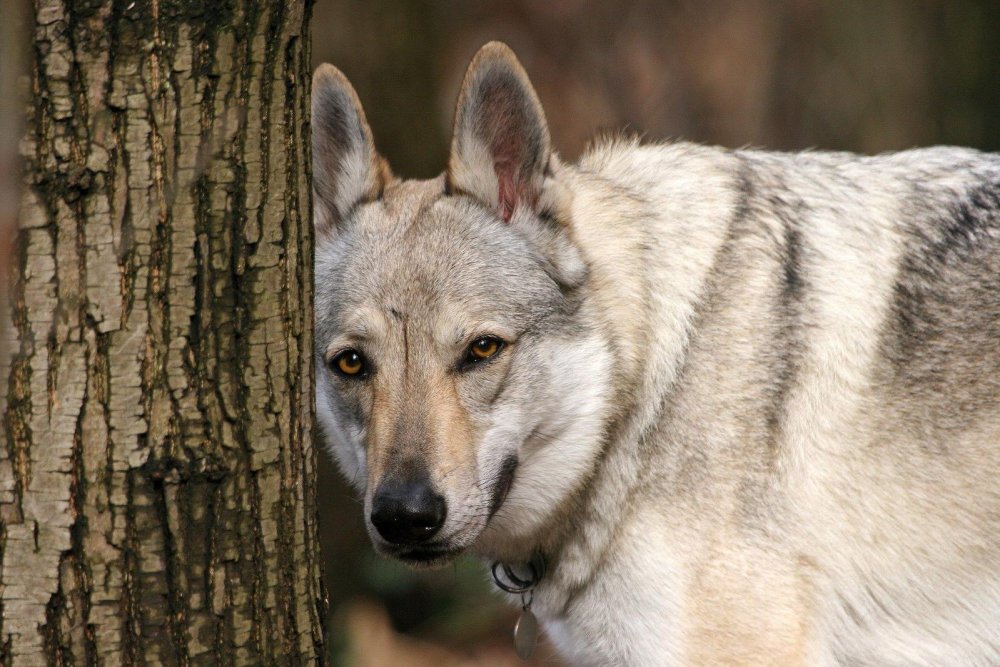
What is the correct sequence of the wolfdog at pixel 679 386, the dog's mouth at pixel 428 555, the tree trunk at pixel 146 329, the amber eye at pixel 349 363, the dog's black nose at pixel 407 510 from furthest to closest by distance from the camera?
the amber eye at pixel 349 363, the wolfdog at pixel 679 386, the dog's mouth at pixel 428 555, the dog's black nose at pixel 407 510, the tree trunk at pixel 146 329

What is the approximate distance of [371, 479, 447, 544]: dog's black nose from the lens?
8.43 ft

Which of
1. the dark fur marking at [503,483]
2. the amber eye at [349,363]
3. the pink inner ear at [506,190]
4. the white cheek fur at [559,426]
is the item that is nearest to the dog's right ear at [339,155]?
the pink inner ear at [506,190]

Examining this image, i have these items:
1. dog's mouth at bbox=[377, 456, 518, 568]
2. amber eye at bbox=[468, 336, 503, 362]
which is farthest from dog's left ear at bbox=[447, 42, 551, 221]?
dog's mouth at bbox=[377, 456, 518, 568]

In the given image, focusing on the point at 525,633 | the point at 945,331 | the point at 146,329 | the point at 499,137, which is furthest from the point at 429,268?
the point at 945,331

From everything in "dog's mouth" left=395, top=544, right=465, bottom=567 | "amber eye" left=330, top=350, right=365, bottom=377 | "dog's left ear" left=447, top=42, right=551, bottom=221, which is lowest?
"dog's mouth" left=395, top=544, right=465, bottom=567

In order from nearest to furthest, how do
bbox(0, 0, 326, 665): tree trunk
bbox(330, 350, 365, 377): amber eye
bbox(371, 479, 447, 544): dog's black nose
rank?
1. bbox(0, 0, 326, 665): tree trunk
2. bbox(371, 479, 447, 544): dog's black nose
3. bbox(330, 350, 365, 377): amber eye

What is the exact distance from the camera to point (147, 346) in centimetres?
200

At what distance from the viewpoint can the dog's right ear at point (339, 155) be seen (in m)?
3.08

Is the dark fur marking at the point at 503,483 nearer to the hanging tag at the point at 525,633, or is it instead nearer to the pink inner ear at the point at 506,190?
the hanging tag at the point at 525,633

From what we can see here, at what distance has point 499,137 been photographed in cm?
305

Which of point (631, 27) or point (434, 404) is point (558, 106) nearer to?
point (631, 27)

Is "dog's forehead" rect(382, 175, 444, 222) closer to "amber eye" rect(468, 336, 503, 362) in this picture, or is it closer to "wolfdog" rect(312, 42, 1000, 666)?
"wolfdog" rect(312, 42, 1000, 666)

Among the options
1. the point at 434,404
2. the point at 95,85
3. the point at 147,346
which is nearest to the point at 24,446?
the point at 147,346

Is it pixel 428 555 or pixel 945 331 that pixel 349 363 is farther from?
pixel 945 331
